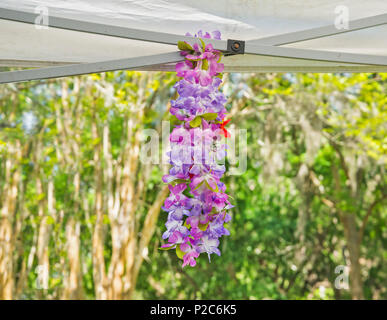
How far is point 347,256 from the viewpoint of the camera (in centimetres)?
764

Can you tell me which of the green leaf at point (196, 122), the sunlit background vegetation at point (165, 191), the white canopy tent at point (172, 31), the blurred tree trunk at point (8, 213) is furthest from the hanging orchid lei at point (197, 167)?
the blurred tree trunk at point (8, 213)

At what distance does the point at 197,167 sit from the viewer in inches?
50.1

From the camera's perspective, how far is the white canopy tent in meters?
1.37

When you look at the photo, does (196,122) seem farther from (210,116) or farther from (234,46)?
(234,46)

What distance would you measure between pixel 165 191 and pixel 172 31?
10.8ft

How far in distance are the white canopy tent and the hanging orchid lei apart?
0.12 metres

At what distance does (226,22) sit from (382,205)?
5970 mm

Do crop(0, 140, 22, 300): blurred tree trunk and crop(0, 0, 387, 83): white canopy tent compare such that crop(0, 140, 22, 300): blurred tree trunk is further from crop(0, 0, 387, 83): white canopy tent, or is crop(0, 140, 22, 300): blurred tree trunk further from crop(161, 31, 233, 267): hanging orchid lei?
crop(161, 31, 233, 267): hanging orchid lei

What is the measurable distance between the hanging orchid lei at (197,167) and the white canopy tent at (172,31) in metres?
0.12

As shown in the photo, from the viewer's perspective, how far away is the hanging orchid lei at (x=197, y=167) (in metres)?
1.28

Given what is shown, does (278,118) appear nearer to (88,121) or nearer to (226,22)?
(88,121)

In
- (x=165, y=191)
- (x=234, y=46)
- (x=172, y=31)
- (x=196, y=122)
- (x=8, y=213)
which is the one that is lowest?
(x=8, y=213)

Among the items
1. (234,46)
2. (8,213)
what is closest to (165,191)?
(8,213)

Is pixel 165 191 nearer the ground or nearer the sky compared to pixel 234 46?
nearer the ground
